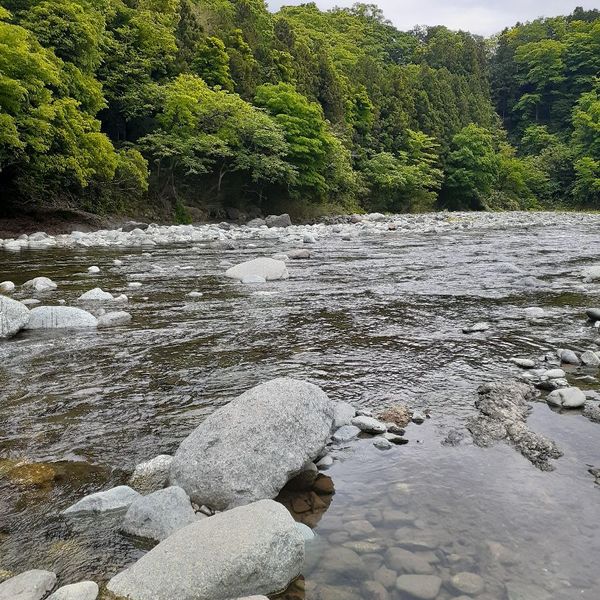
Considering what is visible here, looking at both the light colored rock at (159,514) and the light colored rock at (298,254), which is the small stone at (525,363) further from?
the light colored rock at (298,254)

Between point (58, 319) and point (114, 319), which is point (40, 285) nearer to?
point (58, 319)

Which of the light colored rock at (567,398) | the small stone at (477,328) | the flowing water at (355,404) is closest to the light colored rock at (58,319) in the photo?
the flowing water at (355,404)

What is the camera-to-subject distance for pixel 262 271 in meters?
9.80

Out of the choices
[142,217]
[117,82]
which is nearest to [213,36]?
[117,82]

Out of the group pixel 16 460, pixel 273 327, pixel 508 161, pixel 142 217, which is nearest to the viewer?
pixel 16 460

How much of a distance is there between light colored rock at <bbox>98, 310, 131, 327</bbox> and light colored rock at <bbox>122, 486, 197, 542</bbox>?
3.97 meters

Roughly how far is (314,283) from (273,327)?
315cm

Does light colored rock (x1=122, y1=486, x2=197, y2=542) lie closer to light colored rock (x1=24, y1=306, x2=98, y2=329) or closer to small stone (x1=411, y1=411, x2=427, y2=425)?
small stone (x1=411, y1=411, x2=427, y2=425)

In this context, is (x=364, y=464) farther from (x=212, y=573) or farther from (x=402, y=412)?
(x=212, y=573)

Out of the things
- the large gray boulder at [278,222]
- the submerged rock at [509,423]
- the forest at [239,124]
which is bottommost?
the large gray boulder at [278,222]

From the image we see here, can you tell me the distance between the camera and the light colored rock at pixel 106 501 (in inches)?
102

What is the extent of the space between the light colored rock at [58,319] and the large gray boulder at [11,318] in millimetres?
144

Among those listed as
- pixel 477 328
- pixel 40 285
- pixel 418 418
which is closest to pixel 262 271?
pixel 40 285

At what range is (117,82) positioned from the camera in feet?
82.9
